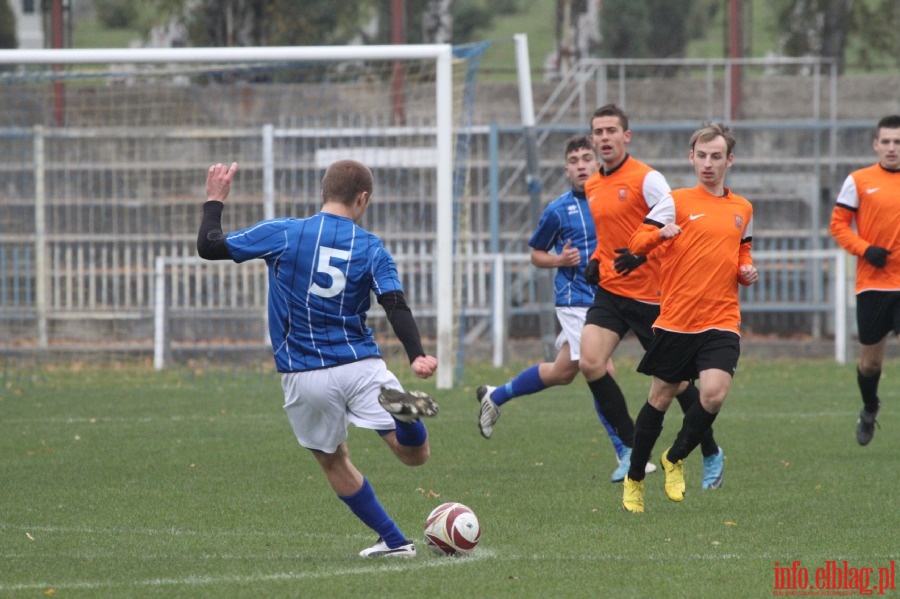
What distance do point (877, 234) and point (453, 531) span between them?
4562 millimetres

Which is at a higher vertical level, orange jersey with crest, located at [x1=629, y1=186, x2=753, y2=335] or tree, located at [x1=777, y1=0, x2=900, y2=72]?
tree, located at [x1=777, y1=0, x2=900, y2=72]

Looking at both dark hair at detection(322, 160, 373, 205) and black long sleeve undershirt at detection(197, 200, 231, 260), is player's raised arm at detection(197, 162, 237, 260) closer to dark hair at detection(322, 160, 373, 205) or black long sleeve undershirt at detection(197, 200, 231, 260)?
black long sleeve undershirt at detection(197, 200, 231, 260)

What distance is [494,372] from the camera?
1598 centimetres

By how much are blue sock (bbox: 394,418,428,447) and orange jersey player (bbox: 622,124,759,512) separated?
1.69 meters

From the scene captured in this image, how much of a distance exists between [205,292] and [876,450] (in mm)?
9604

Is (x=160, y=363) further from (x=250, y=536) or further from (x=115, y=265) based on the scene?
(x=250, y=536)

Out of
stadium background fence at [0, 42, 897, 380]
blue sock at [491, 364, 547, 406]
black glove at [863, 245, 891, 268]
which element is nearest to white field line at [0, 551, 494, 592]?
blue sock at [491, 364, 547, 406]

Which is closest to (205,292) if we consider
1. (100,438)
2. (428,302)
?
(428,302)

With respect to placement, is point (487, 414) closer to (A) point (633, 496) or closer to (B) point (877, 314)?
(A) point (633, 496)

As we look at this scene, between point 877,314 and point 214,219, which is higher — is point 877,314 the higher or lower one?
the lower one

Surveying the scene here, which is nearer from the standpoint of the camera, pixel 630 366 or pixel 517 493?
pixel 517 493

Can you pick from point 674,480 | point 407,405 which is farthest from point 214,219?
point 674,480

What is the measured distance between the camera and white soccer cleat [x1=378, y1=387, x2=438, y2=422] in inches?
220

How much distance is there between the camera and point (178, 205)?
18.4 metres
